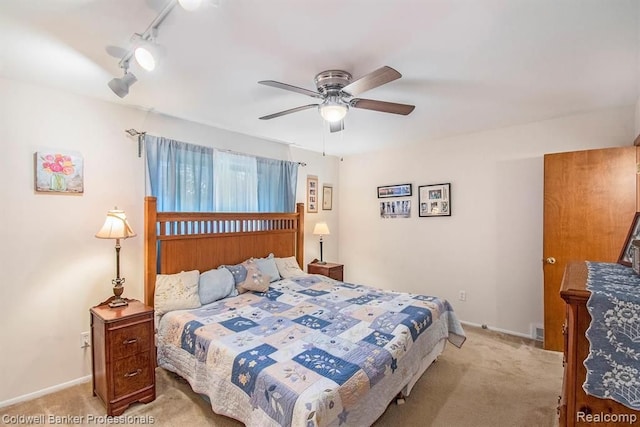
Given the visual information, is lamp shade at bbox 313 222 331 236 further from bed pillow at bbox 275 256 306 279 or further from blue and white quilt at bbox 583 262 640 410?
blue and white quilt at bbox 583 262 640 410

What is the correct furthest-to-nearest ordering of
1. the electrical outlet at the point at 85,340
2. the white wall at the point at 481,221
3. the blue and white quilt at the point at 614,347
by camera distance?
the white wall at the point at 481,221 < the electrical outlet at the point at 85,340 < the blue and white quilt at the point at 614,347

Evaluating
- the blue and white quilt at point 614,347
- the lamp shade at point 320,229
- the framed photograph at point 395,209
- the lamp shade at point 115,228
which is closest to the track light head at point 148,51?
the lamp shade at point 115,228

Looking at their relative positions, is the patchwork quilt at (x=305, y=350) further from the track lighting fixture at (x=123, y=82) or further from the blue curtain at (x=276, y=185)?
the track lighting fixture at (x=123, y=82)

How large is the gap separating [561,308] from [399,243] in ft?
6.79

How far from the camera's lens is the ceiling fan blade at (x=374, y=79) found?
1710 mm

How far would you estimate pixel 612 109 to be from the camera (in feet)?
9.91

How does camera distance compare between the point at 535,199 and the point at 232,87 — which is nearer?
the point at 232,87

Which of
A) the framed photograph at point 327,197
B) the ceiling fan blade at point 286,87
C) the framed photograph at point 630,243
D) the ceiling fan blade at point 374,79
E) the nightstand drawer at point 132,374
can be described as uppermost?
the ceiling fan blade at point 374,79

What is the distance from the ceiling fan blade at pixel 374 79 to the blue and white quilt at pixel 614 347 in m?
1.38

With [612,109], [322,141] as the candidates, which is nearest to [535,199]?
[612,109]

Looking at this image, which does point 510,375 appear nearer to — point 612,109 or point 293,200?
point 612,109

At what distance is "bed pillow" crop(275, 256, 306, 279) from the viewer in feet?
12.8

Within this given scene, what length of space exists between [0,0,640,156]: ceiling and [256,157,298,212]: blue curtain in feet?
3.91

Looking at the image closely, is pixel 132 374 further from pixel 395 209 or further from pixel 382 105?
pixel 395 209
